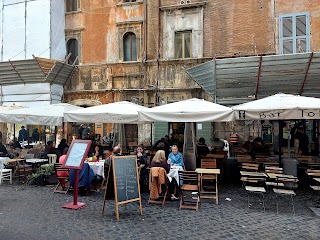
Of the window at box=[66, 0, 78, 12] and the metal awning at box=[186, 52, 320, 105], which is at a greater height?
the window at box=[66, 0, 78, 12]

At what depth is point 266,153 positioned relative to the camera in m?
11.1

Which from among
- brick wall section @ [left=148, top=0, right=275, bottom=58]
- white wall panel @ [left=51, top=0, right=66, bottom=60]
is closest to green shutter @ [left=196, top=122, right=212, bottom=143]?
brick wall section @ [left=148, top=0, right=275, bottom=58]

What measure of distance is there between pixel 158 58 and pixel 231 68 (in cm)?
509

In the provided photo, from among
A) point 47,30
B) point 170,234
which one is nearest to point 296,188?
point 170,234

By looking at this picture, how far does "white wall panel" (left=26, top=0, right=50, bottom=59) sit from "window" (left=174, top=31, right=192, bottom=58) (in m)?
7.29

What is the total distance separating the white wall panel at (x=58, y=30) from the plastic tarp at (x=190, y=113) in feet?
34.5

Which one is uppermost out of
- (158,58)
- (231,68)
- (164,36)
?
(164,36)

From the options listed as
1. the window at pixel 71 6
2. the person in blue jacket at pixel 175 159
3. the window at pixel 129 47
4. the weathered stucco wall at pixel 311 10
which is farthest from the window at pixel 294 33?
the window at pixel 71 6

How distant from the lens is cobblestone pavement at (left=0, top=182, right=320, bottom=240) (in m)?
5.26

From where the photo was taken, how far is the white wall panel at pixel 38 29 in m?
16.3

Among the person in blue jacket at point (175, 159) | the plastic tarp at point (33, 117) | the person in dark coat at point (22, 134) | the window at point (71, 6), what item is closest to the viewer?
the person in blue jacket at point (175, 159)

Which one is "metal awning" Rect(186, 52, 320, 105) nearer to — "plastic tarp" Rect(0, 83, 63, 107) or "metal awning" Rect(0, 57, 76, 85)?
"metal awning" Rect(0, 57, 76, 85)

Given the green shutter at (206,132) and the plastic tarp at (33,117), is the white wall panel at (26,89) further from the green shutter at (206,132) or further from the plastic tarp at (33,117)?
the green shutter at (206,132)

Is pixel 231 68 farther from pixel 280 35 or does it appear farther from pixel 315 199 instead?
pixel 315 199
